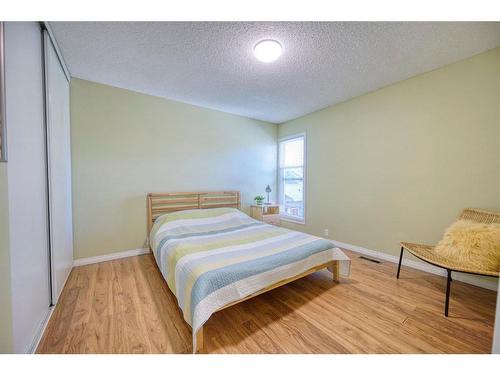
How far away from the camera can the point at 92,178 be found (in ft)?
8.07

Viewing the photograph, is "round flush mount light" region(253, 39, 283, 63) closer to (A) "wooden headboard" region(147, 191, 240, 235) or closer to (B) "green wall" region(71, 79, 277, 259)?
(B) "green wall" region(71, 79, 277, 259)

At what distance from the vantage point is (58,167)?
1.79 meters

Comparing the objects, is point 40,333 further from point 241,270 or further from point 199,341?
point 241,270

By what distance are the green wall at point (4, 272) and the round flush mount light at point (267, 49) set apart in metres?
1.93

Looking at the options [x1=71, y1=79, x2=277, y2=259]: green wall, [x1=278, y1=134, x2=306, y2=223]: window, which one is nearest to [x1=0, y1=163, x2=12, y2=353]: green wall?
[x1=71, y1=79, x2=277, y2=259]: green wall

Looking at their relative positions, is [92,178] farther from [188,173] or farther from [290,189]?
[290,189]

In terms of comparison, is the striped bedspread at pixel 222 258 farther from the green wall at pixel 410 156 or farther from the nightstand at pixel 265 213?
the green wall at pixel 410 156

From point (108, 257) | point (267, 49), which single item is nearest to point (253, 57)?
point (267, 49)

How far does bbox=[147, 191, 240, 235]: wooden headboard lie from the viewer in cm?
286

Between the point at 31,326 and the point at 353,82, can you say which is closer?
the point at 31,326

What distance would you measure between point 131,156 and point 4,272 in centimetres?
202
